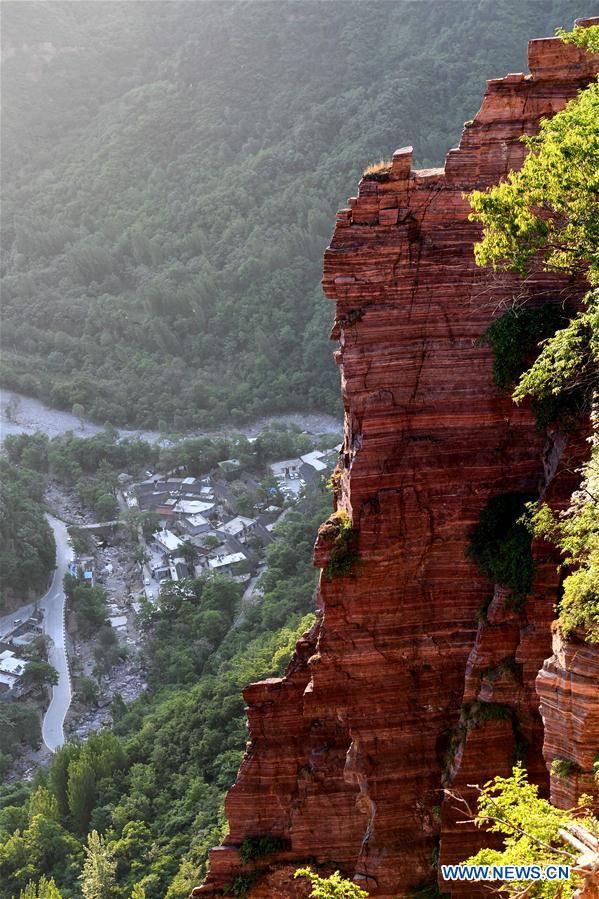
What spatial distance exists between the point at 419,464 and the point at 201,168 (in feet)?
354

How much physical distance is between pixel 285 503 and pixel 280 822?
51426mm

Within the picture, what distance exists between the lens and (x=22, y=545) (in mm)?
67688

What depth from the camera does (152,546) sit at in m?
67.1

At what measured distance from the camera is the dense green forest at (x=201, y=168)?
97438 millimetres

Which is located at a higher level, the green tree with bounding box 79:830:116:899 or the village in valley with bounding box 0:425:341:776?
the village in valley with bounding box 0:425:341:776

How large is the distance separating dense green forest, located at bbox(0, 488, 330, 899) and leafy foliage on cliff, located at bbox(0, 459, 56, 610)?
1977cm

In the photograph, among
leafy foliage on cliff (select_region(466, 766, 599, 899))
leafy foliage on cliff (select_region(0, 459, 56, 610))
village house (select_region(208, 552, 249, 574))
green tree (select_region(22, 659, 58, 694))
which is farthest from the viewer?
leafy foliage on cliff (select_region(0, 459, 56, 610))

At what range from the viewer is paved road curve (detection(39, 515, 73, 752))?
50.6m

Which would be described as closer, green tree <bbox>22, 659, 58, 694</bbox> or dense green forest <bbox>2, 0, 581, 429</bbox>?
green tree <bbox>22, 659, 58, 694</bbox>

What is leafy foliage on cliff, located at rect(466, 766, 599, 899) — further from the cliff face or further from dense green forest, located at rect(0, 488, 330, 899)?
dense green forest, located at rect(0, 488, 330, 899)

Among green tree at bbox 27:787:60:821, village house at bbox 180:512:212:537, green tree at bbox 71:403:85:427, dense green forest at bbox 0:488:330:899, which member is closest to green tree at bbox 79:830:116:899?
dense green forest at bbox 0:488:330:899

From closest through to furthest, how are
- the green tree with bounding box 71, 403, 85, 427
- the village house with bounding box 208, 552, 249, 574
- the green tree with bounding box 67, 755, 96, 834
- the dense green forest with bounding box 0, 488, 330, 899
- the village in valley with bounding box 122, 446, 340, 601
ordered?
the dense green forest with bounding box 0, 488, 330, 899
the green tree with bounding box 67, 755, 96, 834
the village house with bounding box 208, 552, 249, 574
the village in valley with bounding box 122, 446, 340, 601
the green tree with bounding box 71, 403, 85, 427

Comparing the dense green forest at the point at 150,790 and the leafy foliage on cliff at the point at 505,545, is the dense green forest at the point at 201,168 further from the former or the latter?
the leafy foliage on cliff at the point at 505,545

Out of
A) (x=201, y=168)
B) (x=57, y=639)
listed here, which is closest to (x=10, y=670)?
(x=57, y=639)
